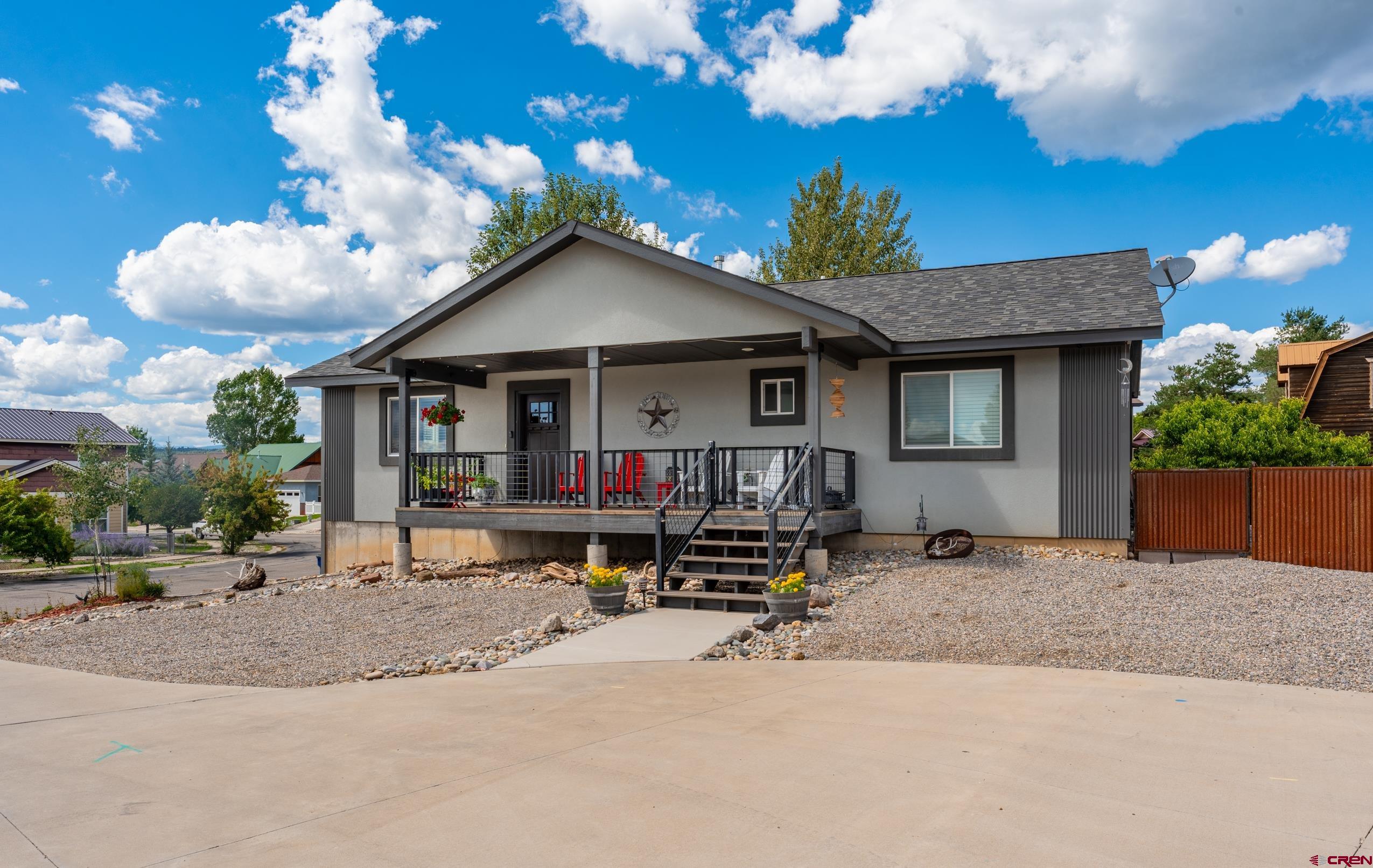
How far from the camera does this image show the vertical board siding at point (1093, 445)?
11.3 metres

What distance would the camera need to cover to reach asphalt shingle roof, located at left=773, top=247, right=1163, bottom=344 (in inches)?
451

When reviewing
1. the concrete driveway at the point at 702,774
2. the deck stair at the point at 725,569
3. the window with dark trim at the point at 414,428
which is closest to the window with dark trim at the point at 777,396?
the deck stair at the point at 725,569

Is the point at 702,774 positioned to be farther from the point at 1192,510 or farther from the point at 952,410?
the point at 1192,510

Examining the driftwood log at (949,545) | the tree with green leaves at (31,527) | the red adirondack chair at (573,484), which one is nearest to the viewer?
the driftwood log at (949,545)

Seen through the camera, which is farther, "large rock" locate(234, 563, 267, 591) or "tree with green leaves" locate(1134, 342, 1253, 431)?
"tree with green leaves" locate(1134, 342, 1253, 431)

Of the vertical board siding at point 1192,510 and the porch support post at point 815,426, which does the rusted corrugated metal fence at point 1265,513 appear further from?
the porch support post at point 815,426

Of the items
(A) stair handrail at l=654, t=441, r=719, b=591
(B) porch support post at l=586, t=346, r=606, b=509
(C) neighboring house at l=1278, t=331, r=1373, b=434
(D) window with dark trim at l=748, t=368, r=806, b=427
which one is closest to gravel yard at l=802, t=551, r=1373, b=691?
(A) stair handrail at l=654, t=441, r=719, b=591

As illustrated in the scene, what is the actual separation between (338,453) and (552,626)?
30.2 ft

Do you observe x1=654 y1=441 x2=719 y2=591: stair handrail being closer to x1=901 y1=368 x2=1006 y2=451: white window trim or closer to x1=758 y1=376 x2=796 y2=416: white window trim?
x1=758 y1=376 x2=796 y2=416: white window trim

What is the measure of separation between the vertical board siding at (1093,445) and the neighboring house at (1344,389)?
17.1 metres

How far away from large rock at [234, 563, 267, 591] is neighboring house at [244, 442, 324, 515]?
41183 mm

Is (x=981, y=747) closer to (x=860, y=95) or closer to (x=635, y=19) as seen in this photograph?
(x=635, y=19)

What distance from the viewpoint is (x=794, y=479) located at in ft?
36.7

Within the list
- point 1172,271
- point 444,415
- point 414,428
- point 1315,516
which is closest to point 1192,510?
point 1315,516
